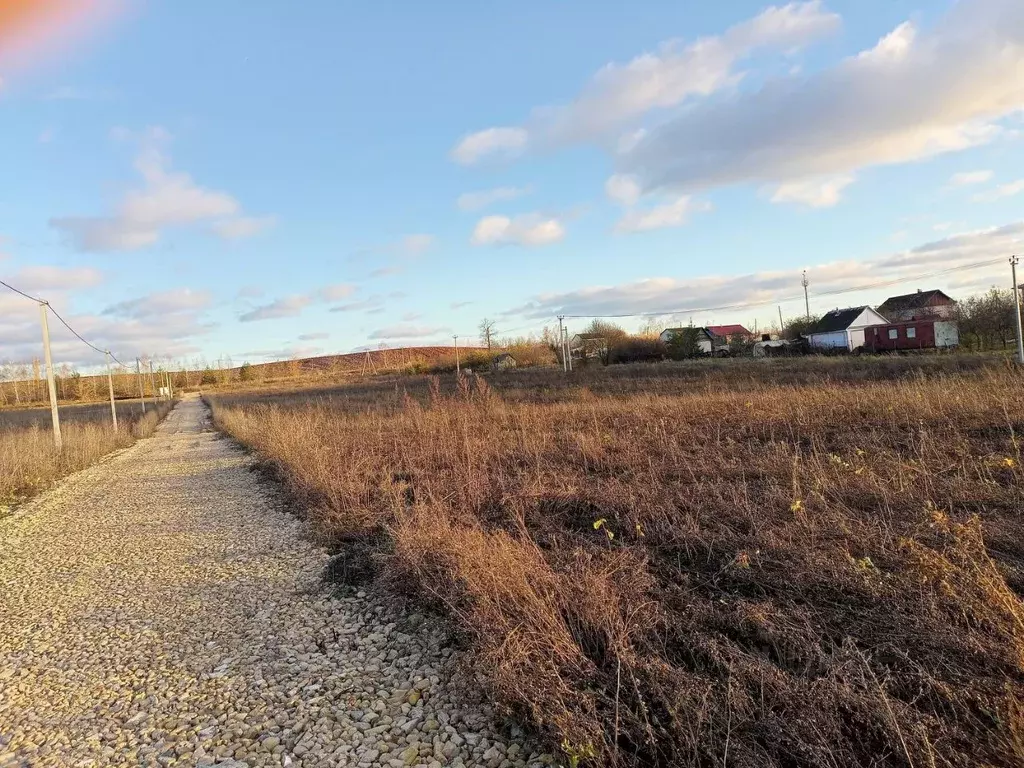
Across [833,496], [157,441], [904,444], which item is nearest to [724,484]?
[833,496]

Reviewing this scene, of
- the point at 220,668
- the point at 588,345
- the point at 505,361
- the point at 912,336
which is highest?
the point at 588,345

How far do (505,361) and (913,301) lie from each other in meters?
51.0

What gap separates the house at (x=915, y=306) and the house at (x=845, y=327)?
11.7 ft

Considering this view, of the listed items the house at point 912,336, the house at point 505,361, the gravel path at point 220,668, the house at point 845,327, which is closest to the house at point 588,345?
the house at point 505,361

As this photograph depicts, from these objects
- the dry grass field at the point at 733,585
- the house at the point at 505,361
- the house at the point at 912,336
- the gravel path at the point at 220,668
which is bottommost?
the gravel path at the point at 220,668

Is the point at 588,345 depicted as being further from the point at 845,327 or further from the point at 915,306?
the point at 915,306

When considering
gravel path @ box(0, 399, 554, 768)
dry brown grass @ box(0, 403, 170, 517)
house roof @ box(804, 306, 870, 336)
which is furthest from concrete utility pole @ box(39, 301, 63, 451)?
house roof @ box(804, 306, 870, 336)

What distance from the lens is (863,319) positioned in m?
62.5

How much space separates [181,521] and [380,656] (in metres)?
6.14

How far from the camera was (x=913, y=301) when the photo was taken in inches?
2758

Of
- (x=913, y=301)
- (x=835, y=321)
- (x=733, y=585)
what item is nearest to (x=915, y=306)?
(x=913, y=301)

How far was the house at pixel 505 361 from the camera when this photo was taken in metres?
73.9

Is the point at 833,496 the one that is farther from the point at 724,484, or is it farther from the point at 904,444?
the point at 904,444

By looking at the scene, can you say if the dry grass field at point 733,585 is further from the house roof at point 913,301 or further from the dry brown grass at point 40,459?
the house roof at point 913,301
